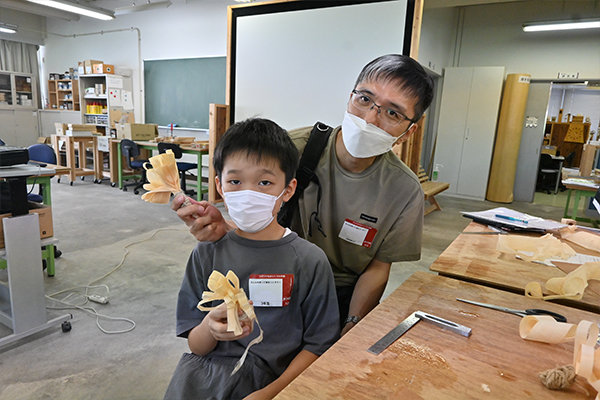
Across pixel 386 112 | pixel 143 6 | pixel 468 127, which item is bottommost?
pixel 386 112

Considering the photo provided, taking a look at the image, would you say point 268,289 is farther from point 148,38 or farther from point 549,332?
point 148,38

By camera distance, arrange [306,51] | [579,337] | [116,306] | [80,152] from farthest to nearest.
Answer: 1. [80,152]
2. [306,51]
3. [116,306]
4. [579,337]

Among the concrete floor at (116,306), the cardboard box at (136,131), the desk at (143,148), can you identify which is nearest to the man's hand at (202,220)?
the concrete floor at (116,306)

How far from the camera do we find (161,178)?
104 centimetres

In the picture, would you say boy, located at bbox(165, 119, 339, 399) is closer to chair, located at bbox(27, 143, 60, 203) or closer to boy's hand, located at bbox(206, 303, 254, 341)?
boy's hand, located at bbox(206, 303, 254, 341)

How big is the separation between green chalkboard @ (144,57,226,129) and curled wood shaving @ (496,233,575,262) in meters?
6.90

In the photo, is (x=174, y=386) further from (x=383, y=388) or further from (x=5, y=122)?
(x=5, y=122)

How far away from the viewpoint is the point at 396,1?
3.50 meters

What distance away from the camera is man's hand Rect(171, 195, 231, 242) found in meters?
1.05

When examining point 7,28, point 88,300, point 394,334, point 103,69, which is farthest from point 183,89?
point 394,334

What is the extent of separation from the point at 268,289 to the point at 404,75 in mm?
779

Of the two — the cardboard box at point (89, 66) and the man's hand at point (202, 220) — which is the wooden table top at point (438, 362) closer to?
the man's hand at point (202, 220)

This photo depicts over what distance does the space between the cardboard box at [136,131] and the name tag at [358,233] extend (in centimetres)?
625

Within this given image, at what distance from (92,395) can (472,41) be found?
870 cm
